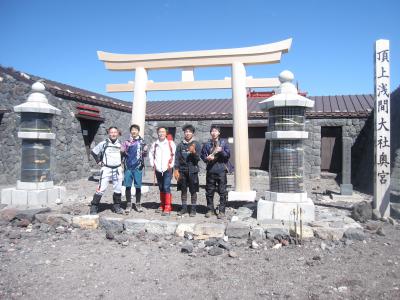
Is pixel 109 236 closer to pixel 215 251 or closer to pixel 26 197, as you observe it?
pixel 215 251

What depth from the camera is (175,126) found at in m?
13.5

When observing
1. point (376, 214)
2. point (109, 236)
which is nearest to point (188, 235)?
point (109, 236)

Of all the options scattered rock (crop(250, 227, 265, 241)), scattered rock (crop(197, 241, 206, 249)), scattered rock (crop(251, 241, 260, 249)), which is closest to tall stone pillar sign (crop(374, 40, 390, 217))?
scattered rock (crop(250, 227, 265, 241))

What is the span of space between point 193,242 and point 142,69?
5.17 meters

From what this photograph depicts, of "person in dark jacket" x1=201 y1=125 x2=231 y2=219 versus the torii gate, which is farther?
the torii gate

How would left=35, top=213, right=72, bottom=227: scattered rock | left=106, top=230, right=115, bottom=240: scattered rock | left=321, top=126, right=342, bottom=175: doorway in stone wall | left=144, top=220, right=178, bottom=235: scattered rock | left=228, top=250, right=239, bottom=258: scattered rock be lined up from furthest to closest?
left=321, top=126, right=342, bottom=175: doorway in stone wall, left=35, top=213, right=72, bottom=227: scattered rock, left=144, top=220, right=178, bottom=235: scattered rock, left=106, top=230, right=115, bottom=240: scattered rock, left=228, top=250, right=239, bottom=258: scattered rock

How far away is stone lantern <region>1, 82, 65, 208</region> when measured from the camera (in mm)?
6426

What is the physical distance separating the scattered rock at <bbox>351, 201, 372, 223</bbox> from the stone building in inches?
125

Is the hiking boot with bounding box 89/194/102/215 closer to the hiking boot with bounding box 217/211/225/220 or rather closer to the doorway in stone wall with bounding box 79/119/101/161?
the hiking boot with bounding box 217/211/225/220

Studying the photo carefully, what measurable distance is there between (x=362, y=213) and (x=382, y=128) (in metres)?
1.54

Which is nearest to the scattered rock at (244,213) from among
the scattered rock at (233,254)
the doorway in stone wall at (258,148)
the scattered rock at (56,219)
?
the scattered rock at (233,254)

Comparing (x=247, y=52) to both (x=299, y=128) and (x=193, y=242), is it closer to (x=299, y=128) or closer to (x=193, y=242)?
(x=299, y=128)

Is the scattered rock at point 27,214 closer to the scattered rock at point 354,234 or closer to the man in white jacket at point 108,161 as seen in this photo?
the man in white jacket at point 108,161

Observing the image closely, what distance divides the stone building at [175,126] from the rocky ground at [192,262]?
4.96 meters
